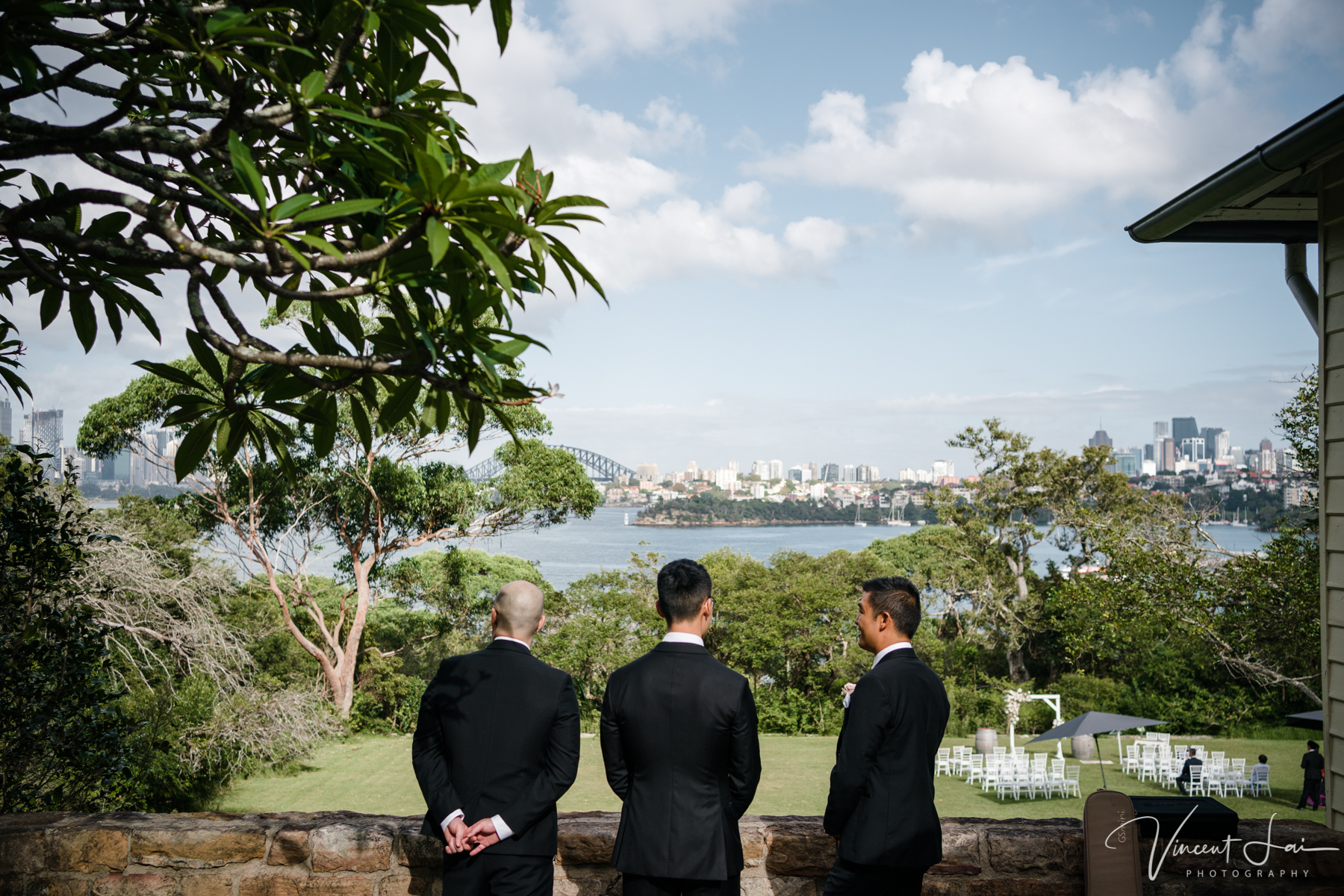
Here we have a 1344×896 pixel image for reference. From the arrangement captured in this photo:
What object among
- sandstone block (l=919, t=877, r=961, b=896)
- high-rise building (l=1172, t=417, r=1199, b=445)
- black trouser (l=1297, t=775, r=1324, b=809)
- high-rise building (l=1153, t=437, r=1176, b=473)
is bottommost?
black trouser (l=1297, t=775, r=1324, b=809)

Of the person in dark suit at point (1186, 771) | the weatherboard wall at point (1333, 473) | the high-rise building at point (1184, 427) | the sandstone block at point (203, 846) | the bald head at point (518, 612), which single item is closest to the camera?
the bald head at point (518, 612)

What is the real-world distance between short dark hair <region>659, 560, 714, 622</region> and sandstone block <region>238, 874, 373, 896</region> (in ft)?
4.20

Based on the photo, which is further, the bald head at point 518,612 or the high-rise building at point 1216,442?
the high-rise building at point 1216,442

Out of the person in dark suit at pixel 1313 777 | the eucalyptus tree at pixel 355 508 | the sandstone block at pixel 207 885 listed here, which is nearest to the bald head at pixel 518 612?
the sandstone block at pixel 207 885

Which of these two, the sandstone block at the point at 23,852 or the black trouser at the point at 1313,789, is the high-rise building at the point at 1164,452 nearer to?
the black trouser at the point at 1313,789

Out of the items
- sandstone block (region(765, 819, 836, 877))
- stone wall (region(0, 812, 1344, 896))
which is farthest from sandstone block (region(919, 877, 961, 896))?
sandstone block (region(765, 819, 836, 877))

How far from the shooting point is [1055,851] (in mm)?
2543

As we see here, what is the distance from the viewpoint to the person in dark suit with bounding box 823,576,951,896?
208 cm

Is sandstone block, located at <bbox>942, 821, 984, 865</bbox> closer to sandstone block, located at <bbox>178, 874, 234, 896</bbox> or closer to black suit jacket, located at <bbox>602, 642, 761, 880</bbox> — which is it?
black suit jacket, located at <bbox>602, 642, 761, 880</bbox>

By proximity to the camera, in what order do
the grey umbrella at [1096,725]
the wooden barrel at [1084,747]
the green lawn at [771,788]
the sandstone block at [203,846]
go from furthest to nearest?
1. the wooden barrel at [1084,747]
2. the green lawn at [771,788]
3. the grey umbrella at [1096,725]
4. the sandstone block at [203,846]

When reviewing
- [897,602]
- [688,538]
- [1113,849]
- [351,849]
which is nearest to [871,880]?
[897,602]

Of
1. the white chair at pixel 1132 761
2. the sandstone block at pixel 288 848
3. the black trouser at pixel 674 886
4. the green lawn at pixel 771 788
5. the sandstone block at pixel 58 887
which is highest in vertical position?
the black trouser at pixel 674 886

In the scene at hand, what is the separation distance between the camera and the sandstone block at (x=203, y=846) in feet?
8.28

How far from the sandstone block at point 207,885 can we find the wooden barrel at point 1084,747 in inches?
537
